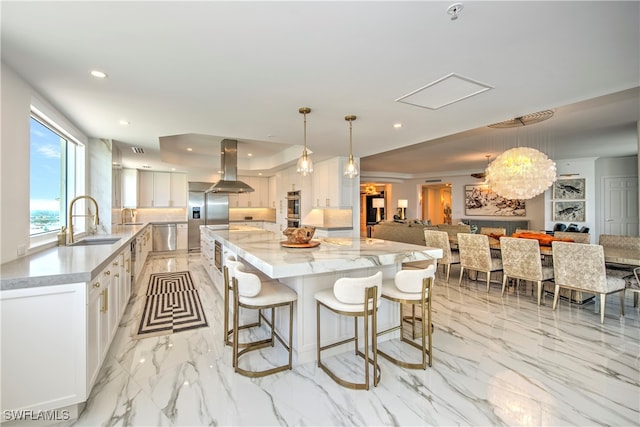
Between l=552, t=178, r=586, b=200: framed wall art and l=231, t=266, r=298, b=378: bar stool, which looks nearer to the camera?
l=231, t=266, r=298, b=378: bar stool

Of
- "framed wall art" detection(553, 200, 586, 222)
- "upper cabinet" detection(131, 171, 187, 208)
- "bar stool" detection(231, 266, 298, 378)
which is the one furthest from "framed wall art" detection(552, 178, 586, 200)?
"upper cabinet" detection(131, 171, 187, 208)

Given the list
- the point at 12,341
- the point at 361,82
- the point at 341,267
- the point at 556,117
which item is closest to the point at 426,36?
the point at 361,82

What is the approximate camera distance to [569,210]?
24.3 feet

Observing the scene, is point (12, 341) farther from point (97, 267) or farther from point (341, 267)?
point (341, 267)

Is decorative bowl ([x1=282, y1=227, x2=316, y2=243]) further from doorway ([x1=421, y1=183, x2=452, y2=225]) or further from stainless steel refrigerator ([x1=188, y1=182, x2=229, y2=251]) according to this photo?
doorway ([x1=421, y1=183, x2=452, y2=225])

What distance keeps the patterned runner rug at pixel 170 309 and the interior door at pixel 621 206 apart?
30.5ft

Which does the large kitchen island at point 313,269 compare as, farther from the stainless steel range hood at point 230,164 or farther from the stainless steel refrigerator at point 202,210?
the stainless steel refrigerator at point 202,210

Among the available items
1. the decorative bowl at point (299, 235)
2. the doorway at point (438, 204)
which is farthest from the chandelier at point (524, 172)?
the doorway at point (438, 204)

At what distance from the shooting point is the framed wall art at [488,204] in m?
8.88

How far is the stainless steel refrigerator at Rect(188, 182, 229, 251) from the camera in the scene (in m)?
8.22

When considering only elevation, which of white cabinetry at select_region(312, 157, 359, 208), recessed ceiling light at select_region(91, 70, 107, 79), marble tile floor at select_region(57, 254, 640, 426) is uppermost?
recessed ceiling light at select_region(91, 70, 107, 79)

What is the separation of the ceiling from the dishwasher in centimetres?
442

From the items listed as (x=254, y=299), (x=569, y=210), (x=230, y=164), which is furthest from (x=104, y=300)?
(x=569, y=210)

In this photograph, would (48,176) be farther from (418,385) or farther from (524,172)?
(524,172)
